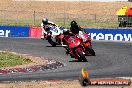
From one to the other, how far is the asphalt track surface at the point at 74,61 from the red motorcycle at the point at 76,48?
31cm

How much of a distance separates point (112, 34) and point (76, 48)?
44.4 feet

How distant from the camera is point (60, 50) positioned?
2948 cm

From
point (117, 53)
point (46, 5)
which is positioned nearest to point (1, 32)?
point (117, 53)

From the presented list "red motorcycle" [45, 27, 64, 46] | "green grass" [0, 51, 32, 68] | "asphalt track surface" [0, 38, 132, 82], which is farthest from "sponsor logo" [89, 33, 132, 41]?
"green grass" [0, 51, 32, 68]

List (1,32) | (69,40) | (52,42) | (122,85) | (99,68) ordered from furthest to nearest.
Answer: (1,32)
(52,42)
(69,40)
(99,68)
(122,85)

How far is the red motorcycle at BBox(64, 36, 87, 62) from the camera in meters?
23.7

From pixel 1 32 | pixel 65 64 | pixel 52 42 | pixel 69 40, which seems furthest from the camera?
pixel 1 32

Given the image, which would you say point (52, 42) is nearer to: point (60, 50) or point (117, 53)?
point (60, 50)

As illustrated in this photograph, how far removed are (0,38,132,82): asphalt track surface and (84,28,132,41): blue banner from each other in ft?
6.72

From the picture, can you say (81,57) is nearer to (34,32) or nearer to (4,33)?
(34,32)

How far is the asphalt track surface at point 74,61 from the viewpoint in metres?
19.0

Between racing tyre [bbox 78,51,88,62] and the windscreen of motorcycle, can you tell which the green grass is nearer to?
the windscreen of motorcycle

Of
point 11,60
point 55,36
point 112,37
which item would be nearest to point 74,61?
point 11,60

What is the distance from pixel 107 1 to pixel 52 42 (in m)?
41.3
